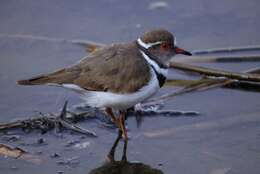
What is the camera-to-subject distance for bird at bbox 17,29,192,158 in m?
6.34

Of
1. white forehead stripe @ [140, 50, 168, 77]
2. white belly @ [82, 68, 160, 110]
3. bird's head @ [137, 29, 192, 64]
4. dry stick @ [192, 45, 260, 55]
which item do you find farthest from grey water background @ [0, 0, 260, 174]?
bird's head @ [137, 29, 192, 64]

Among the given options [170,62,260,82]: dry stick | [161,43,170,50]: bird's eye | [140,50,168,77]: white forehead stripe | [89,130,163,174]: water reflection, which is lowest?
[89,130,163,174]: water reflection

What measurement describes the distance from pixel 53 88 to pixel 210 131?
1.93m

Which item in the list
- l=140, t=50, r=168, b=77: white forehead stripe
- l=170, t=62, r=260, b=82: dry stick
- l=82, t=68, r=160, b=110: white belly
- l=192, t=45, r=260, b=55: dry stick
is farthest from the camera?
l=192, t=45, r=260, b=55: dry stick

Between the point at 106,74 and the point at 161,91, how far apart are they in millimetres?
1290

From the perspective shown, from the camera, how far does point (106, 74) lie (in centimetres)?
638

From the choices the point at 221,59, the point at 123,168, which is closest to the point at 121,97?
the point at 123,168

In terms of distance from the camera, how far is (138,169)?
601 cm

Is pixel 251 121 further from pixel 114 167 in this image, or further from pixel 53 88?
pixel 53 88

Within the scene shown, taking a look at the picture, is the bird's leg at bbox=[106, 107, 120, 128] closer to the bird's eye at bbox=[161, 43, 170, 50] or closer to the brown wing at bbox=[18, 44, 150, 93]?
the brown wing at bbox=[18, 44, 150, 93]

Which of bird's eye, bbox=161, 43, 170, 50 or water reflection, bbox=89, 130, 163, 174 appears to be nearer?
water reflection, bbox=89, 130, 163, 174

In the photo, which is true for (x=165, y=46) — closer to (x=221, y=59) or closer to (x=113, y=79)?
(x=113, y=79)

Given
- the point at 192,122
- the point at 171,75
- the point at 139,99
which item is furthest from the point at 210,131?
the point at 171,75

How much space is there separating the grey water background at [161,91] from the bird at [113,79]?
0.42 m
